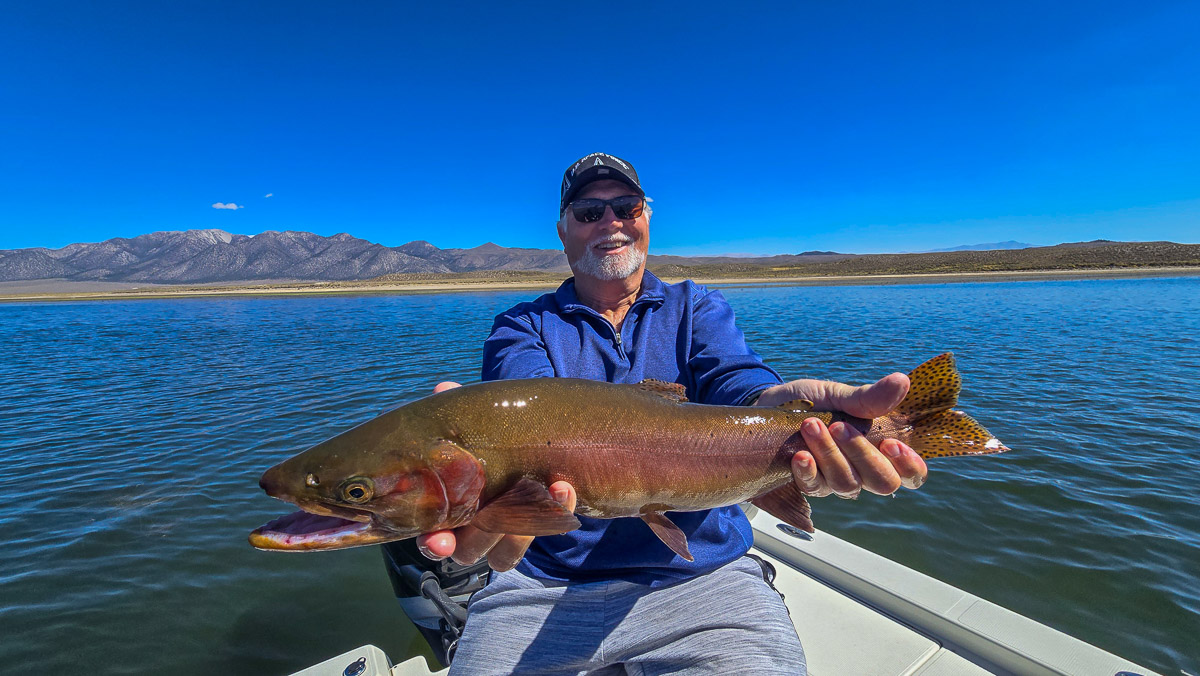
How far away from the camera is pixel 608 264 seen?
3844 millimetres

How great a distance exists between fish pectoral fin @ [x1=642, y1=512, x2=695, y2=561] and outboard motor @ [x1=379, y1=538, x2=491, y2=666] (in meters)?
1.78

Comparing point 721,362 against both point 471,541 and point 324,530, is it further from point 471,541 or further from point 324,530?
point 324,530

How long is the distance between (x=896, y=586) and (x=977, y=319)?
30136 mm

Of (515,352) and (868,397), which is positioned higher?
(515,352)

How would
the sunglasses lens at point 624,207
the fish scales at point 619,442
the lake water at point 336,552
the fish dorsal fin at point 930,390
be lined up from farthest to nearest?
the lake water at point 336,552 < the sunglasses lens at point 624,207 < the fish dorsal fin at point 930,390 < the fish scales at point 619,442

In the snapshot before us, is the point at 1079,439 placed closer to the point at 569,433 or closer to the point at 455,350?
the point at 569,433

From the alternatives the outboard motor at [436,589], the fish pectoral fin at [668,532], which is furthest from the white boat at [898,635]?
the fish pectoral fin at [668,532]

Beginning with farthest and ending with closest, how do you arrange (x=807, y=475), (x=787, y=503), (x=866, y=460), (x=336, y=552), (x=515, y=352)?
(x=336, y=552)
(x=515, y=352)
(x=787, y=503)
(x=807, y=475)
(x=866, y=460)

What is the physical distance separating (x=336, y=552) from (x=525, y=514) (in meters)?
5.88

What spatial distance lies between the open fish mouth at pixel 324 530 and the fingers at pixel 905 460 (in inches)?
88.3

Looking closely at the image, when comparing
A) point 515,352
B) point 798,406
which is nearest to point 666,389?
point 798,406

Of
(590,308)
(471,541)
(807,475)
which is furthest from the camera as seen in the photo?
(590,308)

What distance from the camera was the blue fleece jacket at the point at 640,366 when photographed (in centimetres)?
299

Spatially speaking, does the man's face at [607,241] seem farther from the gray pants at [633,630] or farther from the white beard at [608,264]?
the gray pants at [633,630]
